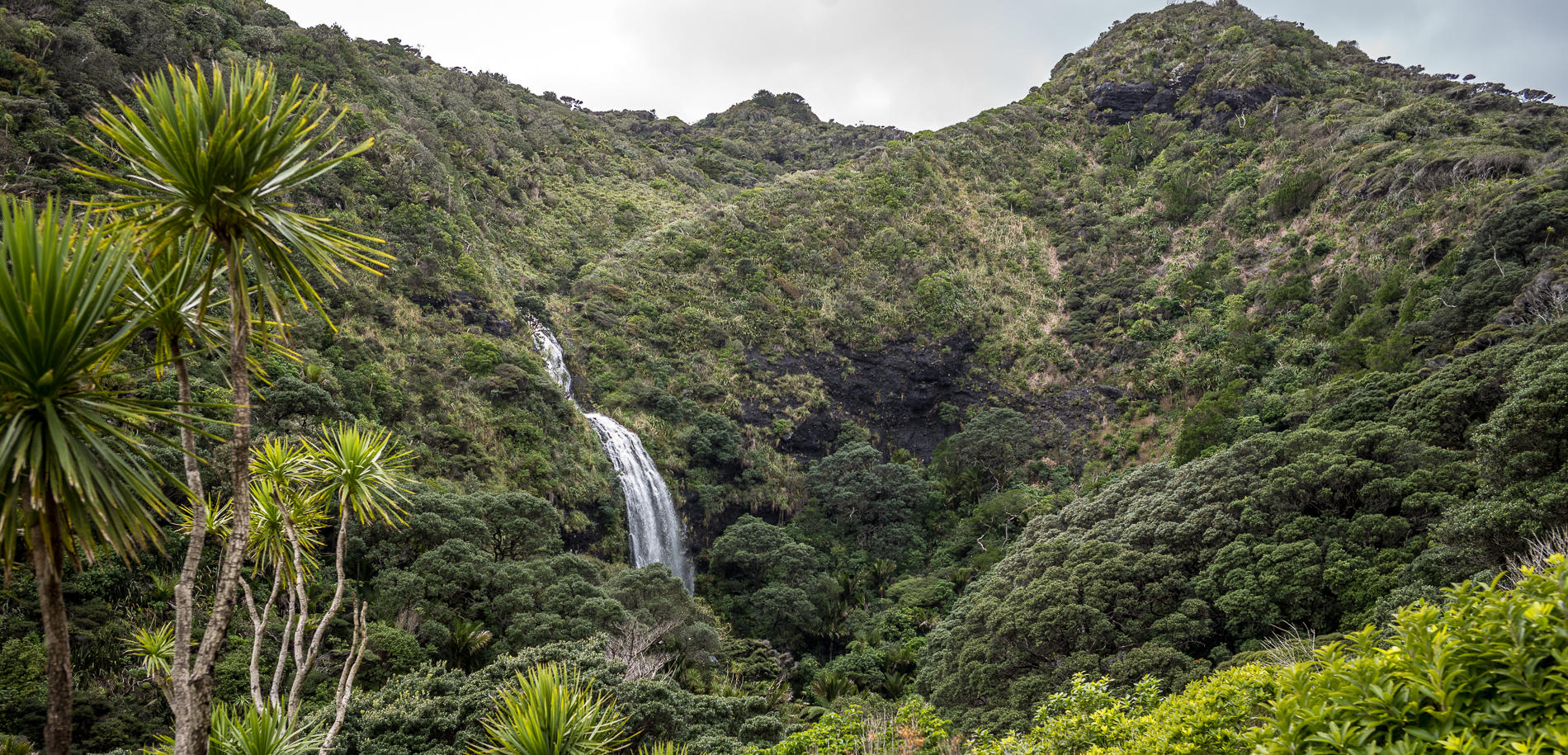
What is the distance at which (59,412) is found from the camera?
3.28 meters

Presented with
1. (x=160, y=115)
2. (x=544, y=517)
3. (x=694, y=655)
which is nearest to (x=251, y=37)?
(x=544, y=517)

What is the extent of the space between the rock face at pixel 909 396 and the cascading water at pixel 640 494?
9.11 meters

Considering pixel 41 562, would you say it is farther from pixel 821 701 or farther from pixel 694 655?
pixel 821 701

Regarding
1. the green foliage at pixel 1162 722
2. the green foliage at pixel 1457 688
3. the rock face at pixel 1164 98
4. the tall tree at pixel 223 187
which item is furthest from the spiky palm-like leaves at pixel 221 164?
the rock face at pixel 1164 98

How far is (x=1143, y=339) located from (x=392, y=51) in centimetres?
5658

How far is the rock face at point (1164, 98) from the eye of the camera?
49025 mm

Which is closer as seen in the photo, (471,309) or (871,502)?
(471,309)

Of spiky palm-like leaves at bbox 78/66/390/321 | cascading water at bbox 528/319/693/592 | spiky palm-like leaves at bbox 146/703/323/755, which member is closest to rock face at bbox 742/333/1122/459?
cascading water at bbox 528/319/693/592

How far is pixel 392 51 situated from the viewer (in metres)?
53.7

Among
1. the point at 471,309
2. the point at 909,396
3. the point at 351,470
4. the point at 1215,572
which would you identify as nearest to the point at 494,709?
the point at 351,470

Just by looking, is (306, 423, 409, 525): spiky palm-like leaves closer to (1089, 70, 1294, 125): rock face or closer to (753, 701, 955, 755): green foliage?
(753, 701, 955, 755): green foliage

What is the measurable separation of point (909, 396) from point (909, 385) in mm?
700

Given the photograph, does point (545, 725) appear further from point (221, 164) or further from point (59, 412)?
point (221, 164)

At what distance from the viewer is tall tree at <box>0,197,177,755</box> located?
10.2ft
